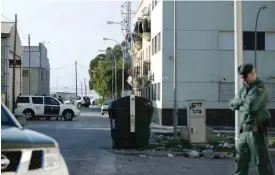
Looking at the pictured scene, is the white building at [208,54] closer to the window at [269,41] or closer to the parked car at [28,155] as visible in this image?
the window at [269,41]

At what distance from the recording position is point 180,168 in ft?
36.5

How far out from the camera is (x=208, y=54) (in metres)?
32.1

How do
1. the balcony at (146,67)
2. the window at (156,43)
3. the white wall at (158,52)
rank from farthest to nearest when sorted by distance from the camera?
the balcony at (146,67)
the window at (156,43)
the white wall at (158,52)

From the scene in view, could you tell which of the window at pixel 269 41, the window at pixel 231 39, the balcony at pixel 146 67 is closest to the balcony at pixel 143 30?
the balcony at pixel 146 67

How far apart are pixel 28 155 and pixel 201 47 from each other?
2788 centimetres

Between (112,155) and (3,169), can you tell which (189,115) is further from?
(3,169)

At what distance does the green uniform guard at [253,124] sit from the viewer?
7.38m

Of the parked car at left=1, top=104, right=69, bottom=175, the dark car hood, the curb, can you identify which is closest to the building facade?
the curb

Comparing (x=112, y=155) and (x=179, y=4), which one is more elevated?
(x=179, y=4)

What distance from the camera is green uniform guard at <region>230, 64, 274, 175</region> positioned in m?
7.38

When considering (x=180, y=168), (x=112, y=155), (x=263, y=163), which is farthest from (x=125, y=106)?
(x=263, y=163)

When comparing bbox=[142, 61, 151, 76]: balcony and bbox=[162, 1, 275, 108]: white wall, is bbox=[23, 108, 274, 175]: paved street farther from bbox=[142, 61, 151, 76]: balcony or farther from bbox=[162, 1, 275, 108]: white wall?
bbox=[142, 61, 151, 76]: balcony

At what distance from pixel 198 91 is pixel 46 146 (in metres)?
27.3

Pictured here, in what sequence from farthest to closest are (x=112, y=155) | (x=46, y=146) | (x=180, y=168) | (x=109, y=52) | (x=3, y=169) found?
(x=109, y=52)
(x=112, y=155)
(x=180, y=168)
(x=46, y=146)
(x=3, y=169)
